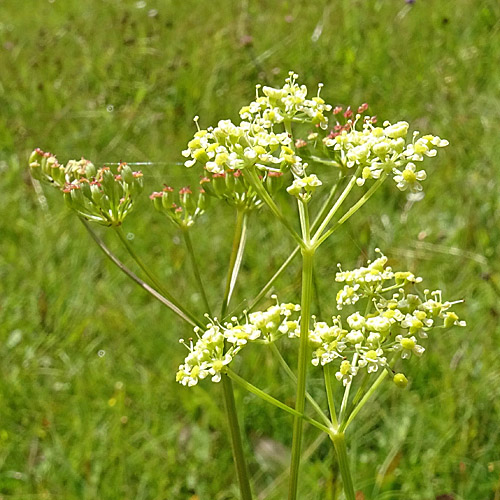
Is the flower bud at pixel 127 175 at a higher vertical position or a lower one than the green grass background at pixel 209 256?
higher

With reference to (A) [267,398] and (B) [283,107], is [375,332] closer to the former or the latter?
(A) [267,398]

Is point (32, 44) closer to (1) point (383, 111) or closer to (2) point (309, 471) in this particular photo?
(1) point (383, 111)

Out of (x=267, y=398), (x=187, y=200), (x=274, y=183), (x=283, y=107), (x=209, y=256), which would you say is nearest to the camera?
(x=267, y=398)

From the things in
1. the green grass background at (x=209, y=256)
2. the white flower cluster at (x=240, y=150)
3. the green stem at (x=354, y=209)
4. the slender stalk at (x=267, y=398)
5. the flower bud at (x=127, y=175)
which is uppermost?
the white flower cluster at (x=240, y=150)

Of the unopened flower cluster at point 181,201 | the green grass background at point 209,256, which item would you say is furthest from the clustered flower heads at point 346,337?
the green grass background at point 209,256

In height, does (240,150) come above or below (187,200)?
above

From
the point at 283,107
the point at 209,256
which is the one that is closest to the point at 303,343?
the point at 283,107

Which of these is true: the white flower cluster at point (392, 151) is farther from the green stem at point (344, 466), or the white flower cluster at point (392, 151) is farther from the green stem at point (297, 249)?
the green stem at point (344, 466)

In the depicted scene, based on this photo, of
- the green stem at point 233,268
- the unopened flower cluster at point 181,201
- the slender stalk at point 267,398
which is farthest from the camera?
the unopened flower cluster at point 181,201

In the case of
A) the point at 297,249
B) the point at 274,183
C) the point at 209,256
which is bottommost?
the point at 209,256
